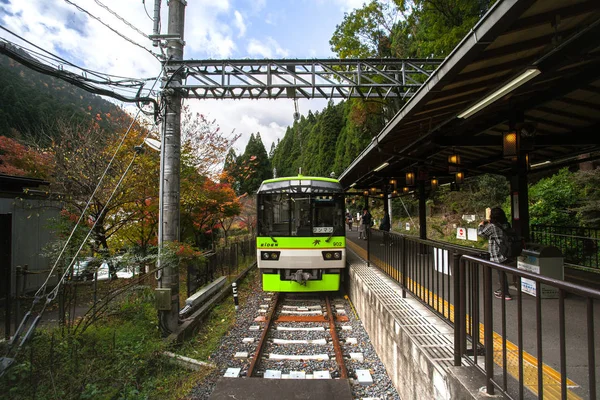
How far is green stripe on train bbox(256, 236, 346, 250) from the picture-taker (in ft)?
24.5

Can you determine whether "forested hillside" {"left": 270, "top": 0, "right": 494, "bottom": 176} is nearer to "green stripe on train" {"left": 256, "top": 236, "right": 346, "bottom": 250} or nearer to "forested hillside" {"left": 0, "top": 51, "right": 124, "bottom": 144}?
"green stripe on train" {"left": 256, "top": 236, "right": 346, "bottom": 250}

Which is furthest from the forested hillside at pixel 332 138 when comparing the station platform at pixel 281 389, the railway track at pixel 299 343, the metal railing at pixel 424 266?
the station platform at pixel 281 389

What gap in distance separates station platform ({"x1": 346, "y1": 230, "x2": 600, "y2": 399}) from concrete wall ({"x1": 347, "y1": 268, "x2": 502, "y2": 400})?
14 millimetres

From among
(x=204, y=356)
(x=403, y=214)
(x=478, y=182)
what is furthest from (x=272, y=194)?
(x=403, y=214)

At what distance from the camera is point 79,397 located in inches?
129

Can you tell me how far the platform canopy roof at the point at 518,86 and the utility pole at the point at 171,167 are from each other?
4049 mm

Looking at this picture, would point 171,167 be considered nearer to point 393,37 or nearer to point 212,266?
point 212,266

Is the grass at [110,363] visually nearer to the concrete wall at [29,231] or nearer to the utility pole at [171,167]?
the utility pole at [171,167]

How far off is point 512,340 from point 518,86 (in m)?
2.75

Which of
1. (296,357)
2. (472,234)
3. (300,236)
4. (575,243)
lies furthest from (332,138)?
(296,357)

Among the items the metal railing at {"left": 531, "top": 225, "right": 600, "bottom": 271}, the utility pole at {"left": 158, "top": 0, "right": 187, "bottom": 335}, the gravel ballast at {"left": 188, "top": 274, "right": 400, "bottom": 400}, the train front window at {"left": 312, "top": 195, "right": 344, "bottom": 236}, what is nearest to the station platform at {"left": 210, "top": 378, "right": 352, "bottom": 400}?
the gravel ballast at {"left": 188, "top": 274, "right": 400, "bottom": 400}

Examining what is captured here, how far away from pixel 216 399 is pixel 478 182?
18705 mm

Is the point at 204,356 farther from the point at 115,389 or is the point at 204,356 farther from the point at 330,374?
the point at 330,374

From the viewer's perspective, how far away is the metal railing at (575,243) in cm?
782
